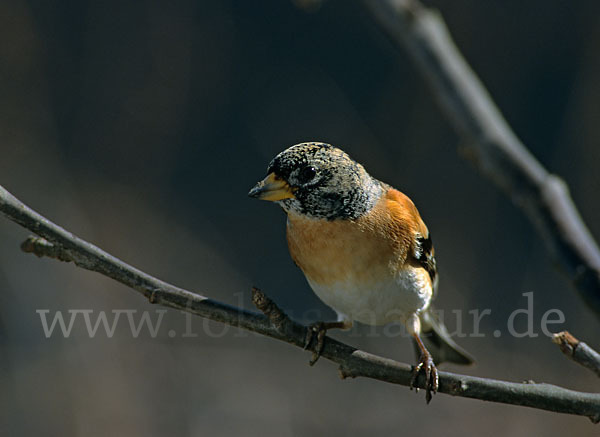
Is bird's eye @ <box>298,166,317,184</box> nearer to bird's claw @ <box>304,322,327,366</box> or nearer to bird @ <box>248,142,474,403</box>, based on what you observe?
bird @ <box>248,142,474,403</box>

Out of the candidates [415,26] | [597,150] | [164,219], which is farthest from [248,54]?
[415,26]

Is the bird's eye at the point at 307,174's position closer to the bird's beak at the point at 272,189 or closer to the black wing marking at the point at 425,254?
the bird's beak at the point at 272,189

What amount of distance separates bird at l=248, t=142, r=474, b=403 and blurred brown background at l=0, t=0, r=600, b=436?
8.10 ft

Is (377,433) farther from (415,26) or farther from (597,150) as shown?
(415,26)

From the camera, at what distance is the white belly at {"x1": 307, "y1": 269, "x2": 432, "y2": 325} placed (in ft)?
8.07

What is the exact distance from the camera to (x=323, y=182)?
2.33 meters

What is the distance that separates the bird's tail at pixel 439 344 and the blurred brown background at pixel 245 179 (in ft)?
5.88

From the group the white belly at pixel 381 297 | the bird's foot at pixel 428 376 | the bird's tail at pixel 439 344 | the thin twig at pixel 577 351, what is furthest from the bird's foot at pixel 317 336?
the bird's tail at pixel 439 344

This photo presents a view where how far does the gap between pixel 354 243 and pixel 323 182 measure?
0.26 m

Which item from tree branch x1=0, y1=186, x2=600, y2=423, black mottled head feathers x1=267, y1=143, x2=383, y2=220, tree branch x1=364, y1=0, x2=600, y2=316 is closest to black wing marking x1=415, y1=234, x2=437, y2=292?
black mottled head feathers x1=267, y1=143, x2=383, y2=220

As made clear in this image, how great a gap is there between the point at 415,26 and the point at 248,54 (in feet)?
13.6

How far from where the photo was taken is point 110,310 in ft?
16.6

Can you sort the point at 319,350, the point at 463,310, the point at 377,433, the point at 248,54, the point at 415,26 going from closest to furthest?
the point at 319,350 < the point at 415,26 < the point at 377,433 < the point at 463,310 < the point at 248,54

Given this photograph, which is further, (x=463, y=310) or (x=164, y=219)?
(x=164, y=219)
